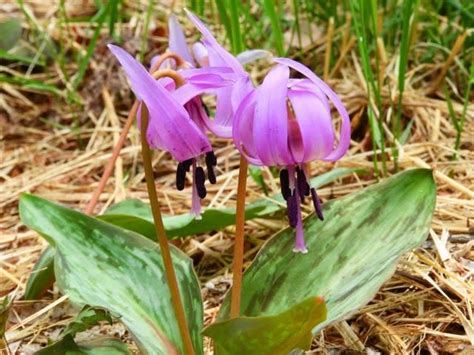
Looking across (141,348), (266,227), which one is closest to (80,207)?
(266,227)

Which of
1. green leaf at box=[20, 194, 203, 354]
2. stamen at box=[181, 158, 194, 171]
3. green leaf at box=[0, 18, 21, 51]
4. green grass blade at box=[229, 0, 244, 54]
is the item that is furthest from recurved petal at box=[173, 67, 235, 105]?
green leaf at box=[0, 18, 21, 51]

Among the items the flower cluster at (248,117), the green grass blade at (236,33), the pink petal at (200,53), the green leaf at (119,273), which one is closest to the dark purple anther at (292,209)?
the flower cluster at (248,117)

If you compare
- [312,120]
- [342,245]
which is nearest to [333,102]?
[312,120]

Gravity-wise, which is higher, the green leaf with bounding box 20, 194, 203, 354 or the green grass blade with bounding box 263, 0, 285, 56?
the green grass blade with bounding box 263, 0, 285, 56

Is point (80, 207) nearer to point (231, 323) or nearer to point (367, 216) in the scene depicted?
point (367, 216)

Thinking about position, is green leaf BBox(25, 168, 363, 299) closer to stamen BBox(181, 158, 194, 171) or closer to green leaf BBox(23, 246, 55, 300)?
green leaf BBox(23, 246, 55, 300)

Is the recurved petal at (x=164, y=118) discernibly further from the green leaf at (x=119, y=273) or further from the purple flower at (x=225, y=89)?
the green leaf at (x=119, y=273)
